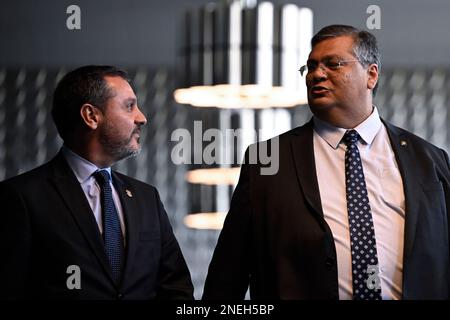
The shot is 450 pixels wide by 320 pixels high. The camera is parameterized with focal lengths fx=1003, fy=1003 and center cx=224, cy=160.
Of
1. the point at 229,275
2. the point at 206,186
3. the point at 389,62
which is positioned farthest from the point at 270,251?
the point at 389,62

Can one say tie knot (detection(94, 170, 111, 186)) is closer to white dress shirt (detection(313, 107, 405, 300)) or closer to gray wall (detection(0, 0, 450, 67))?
white dress shirt (detection(313, 107, 405, 300))

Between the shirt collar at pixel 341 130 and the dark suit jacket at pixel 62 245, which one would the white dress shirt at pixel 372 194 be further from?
the dark suit jacket at pixel 62 245

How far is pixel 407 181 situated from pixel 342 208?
0.21 metres

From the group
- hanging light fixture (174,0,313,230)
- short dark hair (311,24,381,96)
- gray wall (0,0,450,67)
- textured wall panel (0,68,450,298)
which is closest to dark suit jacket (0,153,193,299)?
short dark hair (311,24,381,96)

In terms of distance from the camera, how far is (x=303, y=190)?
2.93 metres

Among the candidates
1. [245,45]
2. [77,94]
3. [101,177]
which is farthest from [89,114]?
[245,45]

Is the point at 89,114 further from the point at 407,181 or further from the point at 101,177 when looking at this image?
the point at 407,181

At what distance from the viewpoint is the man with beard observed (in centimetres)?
287

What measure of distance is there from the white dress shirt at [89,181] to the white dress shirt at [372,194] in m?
0.62

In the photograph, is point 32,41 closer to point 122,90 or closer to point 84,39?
point 84,39

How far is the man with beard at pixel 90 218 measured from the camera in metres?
2.87

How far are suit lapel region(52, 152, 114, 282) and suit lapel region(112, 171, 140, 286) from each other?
0.07 metres

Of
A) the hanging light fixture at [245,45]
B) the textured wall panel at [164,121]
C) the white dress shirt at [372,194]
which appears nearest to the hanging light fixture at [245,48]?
the hanging light fixture at [245,45]

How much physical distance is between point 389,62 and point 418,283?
550 centimetres
